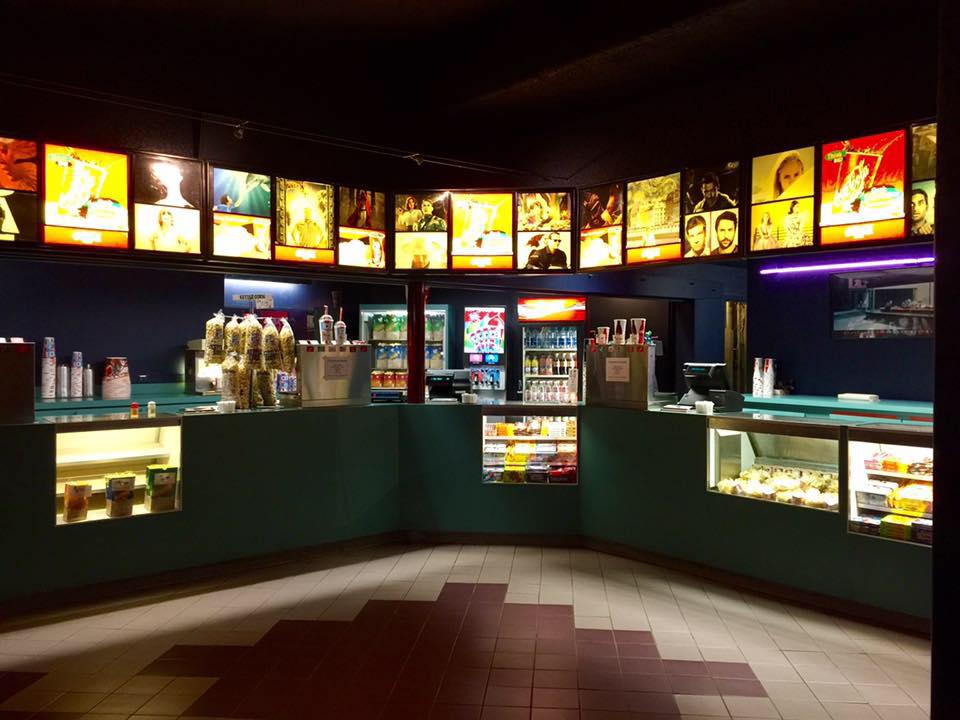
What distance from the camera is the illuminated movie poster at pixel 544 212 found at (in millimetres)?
6848

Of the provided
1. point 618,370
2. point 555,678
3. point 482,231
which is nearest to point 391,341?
point 482,231

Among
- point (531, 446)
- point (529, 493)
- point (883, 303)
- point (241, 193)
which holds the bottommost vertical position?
point (529, 493)

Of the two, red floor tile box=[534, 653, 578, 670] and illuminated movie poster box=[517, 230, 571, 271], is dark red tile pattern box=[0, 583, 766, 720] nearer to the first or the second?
red floor tile box=[534, 653, 578, 670]

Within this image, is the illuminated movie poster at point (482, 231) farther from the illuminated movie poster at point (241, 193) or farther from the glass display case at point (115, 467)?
the glass display case at point (115, 467)

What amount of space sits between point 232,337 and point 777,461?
4.36m

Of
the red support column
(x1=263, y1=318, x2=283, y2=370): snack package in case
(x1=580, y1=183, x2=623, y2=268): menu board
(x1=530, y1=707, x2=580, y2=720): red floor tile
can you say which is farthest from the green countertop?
(x1=263, y1=318, x2=283, y2=370): snack package in case

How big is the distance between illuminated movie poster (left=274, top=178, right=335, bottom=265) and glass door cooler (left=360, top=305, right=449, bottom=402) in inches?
186

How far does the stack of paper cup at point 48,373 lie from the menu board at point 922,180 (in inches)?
297

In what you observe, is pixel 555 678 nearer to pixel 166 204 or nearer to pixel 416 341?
pixel 416 341

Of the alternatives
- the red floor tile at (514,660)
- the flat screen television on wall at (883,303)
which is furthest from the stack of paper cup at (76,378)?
the flat screen television on wall at (883,303)

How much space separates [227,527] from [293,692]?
2203 millimetres

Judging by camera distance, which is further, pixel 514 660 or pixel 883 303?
pixel 883 303

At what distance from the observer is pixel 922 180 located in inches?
189

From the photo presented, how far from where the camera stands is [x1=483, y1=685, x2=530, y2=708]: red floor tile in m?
3.51
